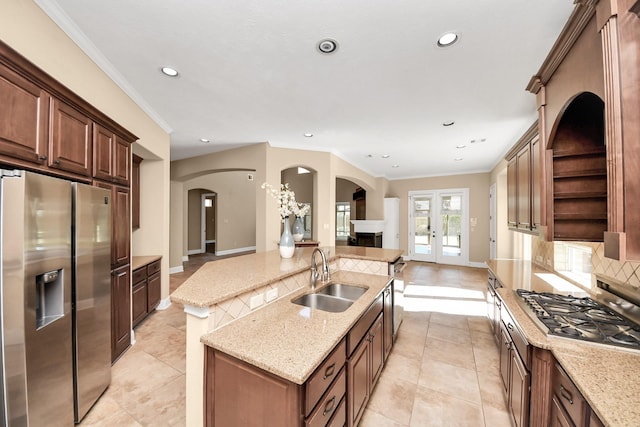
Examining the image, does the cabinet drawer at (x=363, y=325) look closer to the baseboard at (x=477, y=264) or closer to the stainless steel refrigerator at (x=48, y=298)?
the stainless steel refrigerator at (x=48, y=298)

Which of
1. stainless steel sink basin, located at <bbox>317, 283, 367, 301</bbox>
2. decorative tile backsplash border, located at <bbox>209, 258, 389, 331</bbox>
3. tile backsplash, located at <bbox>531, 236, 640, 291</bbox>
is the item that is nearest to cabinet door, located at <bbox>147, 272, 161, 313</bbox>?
decorative tile backsplash border, located at <bbox>209, 258, 389, 331</bbox>

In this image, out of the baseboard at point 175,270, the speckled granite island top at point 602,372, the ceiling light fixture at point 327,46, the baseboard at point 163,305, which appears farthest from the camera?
the baseboard at point 175,270

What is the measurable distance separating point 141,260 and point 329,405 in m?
3.13

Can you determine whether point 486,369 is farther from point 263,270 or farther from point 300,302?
point 263,270

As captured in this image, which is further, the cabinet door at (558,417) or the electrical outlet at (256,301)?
the electrical outlet at (256,301)

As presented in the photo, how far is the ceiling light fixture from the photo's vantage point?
5.82ft

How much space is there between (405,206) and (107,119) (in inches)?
286

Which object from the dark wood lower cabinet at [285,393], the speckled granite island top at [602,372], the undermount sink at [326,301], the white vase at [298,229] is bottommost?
the dark wood lower cabinet at [285,393]

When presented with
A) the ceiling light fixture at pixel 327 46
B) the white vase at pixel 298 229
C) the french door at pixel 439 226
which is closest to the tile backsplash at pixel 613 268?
the ceiling light fixture at pixel 327 46

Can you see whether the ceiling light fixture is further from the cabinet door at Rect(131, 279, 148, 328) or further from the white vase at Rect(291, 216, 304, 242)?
the cabinet door at Rect(131, 279, 148, 328)

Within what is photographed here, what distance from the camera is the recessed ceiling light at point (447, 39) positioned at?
5.55 ft

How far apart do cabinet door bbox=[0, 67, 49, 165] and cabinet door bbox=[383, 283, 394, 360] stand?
2.71m

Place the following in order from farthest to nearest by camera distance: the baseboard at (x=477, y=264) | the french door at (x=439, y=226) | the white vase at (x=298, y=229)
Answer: the french door at (x=439, y=226) → the baseboard at (x=477, y=264) → the white vase at (x=298, y=229)

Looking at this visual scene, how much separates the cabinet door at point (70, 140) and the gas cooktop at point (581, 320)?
317 centimetres
